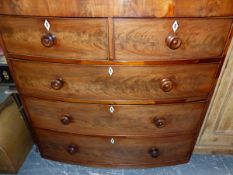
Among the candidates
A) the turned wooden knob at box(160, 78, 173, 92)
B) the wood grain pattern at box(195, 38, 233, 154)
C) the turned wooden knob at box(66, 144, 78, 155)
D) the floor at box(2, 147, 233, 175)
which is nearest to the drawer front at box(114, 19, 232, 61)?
the turned wooden knob at box(160, 78, 173, 92)

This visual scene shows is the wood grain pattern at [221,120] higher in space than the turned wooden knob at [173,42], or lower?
lower

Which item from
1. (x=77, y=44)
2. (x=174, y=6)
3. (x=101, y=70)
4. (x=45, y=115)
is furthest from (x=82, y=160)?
(x=174, y=6)

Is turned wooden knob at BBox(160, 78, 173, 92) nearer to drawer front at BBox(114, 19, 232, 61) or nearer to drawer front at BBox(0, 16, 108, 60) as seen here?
drawer front at BBox(114, 19, 232, 61)

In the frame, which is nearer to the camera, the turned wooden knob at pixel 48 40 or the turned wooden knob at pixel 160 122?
the turned wooden knob at pixel 48 40

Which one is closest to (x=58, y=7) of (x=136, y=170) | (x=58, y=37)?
(x=58, y=37)

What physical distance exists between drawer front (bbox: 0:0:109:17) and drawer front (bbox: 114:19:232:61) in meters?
0.09

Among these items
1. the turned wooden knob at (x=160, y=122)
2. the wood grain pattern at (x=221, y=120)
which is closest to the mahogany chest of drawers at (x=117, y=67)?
the turned wooden knob at (x=160, y=122)

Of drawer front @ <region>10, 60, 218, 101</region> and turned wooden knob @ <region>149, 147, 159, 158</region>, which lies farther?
turned wooden knob @ <region>149, 147, 159, 158</region>

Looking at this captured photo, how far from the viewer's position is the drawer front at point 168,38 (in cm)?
75

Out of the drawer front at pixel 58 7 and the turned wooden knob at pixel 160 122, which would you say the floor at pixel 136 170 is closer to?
the turned wooden knob at pixel 160 122

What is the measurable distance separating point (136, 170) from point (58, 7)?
1.09m

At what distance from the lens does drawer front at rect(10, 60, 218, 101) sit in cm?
86

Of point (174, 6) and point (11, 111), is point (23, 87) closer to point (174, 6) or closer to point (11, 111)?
point (11, 111)

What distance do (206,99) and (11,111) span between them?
3.78ft
